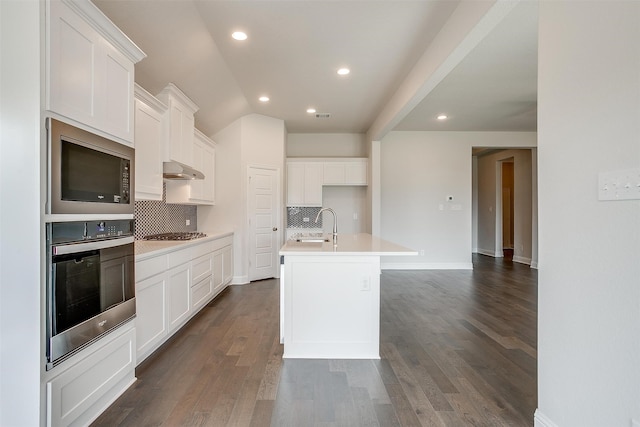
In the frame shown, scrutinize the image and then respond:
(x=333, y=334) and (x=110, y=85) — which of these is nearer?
(x=110, y=85)

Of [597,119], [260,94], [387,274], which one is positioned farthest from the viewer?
[387,274]

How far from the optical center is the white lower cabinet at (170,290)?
237 centimetres

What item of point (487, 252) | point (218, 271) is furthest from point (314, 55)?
point (487, 252)

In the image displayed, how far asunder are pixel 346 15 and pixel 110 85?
1900 millimetres

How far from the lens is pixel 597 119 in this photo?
A: 1.30 m

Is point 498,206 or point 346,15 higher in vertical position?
point 346,15

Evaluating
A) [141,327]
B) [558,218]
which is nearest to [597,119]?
[558,218]

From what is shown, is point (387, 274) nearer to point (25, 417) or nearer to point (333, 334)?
point (333, 334)

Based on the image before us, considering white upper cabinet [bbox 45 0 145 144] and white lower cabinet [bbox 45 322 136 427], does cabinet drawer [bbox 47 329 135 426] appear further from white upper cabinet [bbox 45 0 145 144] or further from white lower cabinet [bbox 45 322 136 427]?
white upper cabinet [bbox 45 0 145 144]

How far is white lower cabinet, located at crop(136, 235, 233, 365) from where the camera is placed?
237 cm

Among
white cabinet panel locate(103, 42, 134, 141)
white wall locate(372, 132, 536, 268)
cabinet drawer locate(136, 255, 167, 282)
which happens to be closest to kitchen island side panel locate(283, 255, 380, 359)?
cabinet drawer locate(136, 255, 167, 282)

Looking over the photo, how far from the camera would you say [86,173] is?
1676 mm

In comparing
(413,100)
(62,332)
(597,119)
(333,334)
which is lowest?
(333,334)

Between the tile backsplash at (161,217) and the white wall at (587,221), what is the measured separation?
11.8 feet
